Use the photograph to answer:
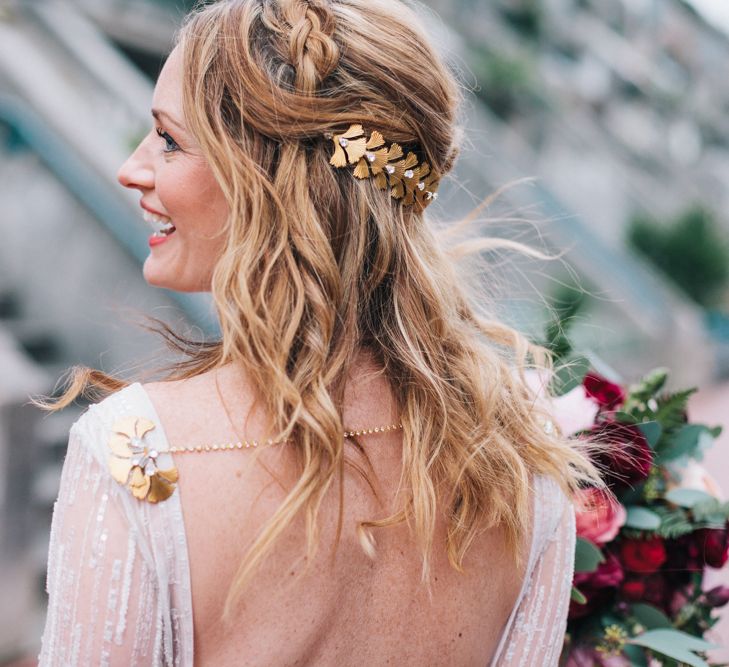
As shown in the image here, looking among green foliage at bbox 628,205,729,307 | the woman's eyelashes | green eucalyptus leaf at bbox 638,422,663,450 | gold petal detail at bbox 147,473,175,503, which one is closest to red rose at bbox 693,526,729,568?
green eucalyptus leaf at bbox 638,422,663,450

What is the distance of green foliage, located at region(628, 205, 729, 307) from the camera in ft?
41.5

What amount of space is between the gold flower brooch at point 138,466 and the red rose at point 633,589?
1134mm

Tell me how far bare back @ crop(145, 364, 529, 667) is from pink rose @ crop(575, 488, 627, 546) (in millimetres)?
430

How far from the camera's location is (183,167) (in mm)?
1436

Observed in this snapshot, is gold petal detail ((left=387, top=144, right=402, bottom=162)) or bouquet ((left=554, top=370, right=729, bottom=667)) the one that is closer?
gold petal detail ((left=387, top=144, right=402, bottom=162))

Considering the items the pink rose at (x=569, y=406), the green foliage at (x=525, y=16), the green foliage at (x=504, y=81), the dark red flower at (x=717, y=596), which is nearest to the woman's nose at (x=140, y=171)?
the pink rose at (x=569, y=406)

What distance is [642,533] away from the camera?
6.12 ft

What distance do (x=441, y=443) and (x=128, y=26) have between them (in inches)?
432

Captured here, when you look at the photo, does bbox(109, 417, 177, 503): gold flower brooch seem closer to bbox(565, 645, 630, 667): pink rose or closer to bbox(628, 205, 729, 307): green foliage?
bbox(565, 645, 630, 667): pink rose

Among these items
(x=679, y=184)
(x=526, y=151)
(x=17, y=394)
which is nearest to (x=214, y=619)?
(x=17, y=394)

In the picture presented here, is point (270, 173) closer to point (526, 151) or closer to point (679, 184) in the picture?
point (526, 151)

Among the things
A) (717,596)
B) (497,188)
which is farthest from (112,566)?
(497,188)

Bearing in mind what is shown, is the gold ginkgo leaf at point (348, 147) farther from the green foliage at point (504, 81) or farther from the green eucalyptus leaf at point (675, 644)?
the green foliage at point (504, 81)

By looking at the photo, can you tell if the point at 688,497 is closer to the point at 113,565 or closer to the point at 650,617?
the point at 650,617
